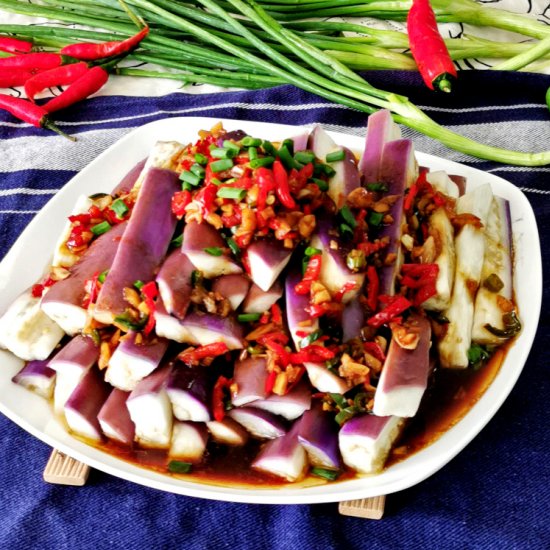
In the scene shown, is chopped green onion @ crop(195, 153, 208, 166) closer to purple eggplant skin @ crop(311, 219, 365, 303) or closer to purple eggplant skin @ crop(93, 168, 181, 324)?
purple eggplant skin @ crop(93, 168, 181, 324)

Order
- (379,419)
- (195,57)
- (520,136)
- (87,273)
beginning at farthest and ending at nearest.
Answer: (195,57) → (520,136) → (87,273) → (379,419)

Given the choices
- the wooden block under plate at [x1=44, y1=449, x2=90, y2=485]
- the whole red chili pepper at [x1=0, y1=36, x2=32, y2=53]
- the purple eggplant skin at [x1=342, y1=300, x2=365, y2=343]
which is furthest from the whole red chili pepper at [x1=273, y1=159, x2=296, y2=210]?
the whole red chili pepper at [x1=0, y1=36, x2=32, y2=53]

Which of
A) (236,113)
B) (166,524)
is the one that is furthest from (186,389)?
(236,113)

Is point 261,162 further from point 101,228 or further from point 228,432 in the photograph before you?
point 228,432

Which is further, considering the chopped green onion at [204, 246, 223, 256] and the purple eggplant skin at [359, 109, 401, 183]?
the purple eggplant skin at [359, 109, 401, 183]

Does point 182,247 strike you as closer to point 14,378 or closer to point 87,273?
point 87,273

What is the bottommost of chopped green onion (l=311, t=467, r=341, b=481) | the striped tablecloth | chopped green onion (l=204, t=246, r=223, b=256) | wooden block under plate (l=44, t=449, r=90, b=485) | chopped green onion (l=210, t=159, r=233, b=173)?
the striped tablecloth
